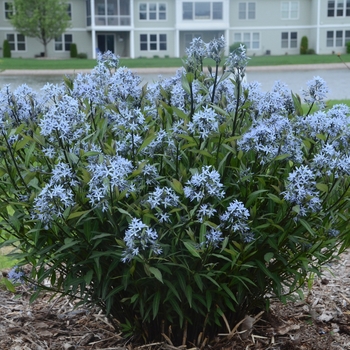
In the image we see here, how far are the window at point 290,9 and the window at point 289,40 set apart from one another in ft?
4.77

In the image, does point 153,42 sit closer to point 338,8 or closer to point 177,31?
point 177,31

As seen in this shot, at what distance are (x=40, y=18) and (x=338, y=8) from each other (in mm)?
25344

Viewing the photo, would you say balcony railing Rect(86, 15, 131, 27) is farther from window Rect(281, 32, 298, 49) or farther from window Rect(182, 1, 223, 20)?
window Rect(281, 32, 298, 49)

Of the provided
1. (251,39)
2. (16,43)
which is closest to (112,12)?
(16,43)

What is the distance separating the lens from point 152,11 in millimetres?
53031

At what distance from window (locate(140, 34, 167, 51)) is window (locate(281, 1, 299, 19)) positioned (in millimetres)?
10548

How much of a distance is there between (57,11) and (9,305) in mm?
45192

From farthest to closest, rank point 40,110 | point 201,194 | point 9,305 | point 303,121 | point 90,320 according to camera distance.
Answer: point 9,305 → point 90,320 → point 40,110 → point 303,121 → point 201,194

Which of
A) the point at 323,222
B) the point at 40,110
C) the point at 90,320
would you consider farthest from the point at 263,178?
the point at 90,320

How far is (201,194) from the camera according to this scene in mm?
2414

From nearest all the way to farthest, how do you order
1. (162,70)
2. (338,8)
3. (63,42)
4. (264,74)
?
(264,74) < (162,70) < (63,42) < (338,8)

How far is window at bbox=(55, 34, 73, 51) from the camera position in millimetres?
52031

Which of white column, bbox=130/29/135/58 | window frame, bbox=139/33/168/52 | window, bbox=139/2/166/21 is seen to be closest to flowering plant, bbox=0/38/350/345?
white column, bbox=130/29/135/58

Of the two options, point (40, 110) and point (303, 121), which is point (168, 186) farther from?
point (40, 110)
